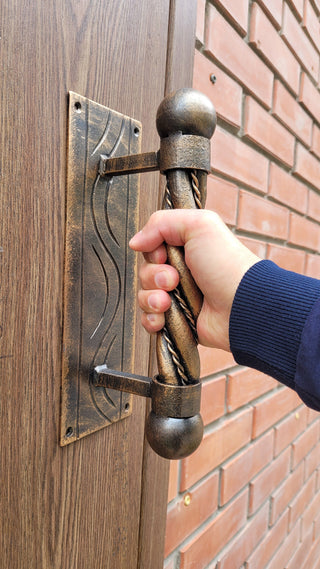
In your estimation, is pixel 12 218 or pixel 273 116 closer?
pixel 12 218

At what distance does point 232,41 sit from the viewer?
0.67 meters

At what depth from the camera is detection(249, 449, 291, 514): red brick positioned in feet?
2.92

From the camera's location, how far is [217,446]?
0.74 meters

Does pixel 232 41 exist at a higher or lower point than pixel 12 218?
higher

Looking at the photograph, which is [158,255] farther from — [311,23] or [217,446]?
[311,23]

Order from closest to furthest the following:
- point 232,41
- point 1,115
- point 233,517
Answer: point 1,115 → point 232,41 → point 233,517

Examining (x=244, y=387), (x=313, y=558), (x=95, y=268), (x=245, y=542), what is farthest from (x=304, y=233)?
(x=313, y=558)

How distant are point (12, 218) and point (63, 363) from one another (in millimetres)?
132

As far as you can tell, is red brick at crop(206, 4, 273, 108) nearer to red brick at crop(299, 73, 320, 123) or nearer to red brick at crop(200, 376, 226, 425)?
red brick at crop(299, 73, 320, 123)

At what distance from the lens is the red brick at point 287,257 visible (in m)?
0.90

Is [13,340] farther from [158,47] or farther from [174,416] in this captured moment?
[158,47]

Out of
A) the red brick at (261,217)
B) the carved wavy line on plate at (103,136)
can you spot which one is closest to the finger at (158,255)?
the carved wavy line on plate at (103,136)

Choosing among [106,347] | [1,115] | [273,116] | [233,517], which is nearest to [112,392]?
[106,347]

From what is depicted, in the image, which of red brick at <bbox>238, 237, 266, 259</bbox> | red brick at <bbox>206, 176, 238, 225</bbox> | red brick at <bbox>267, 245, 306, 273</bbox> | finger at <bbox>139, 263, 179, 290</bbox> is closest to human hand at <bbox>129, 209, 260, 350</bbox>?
finger at <bbox>139, 263, 179, 290</bbox>
